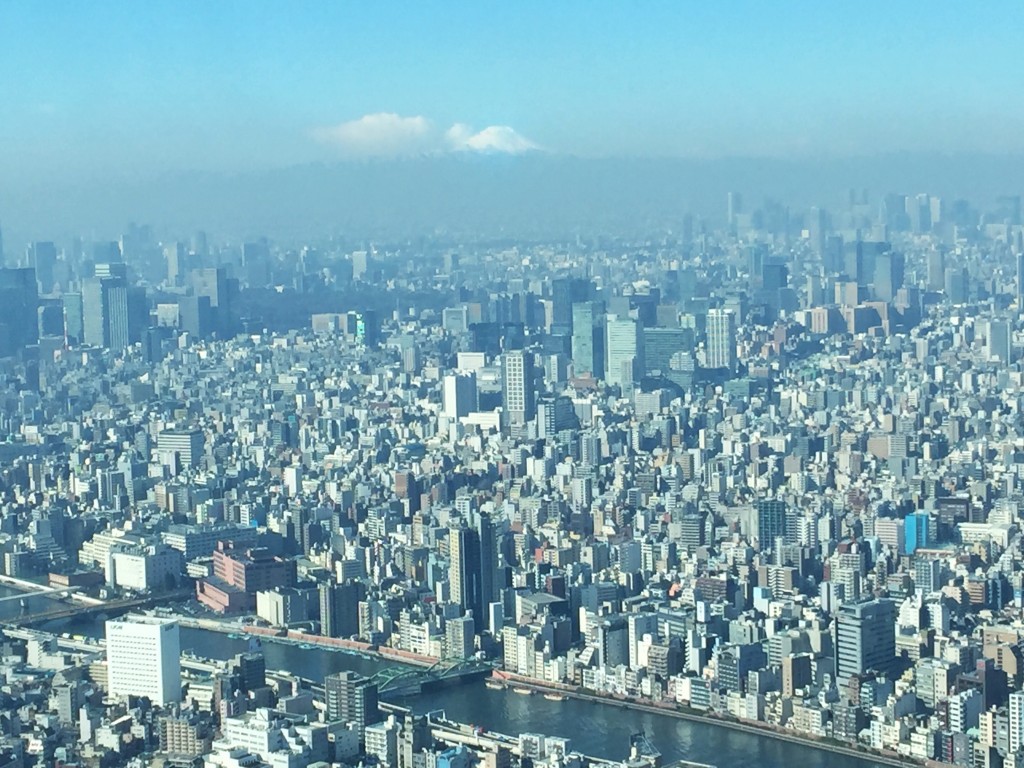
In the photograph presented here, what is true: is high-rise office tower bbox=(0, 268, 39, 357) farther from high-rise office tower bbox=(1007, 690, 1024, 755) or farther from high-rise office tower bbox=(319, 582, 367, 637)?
high-rise office tower bbox=(1007, 690, 1024, 755)

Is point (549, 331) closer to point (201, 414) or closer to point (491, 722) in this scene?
point (201, 414)

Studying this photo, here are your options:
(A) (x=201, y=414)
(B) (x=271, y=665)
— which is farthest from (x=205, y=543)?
(A) (x=201, y=414)

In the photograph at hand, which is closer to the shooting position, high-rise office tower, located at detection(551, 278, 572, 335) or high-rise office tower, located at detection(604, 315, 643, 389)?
→ high-rise office tower, located at detection(604, 315, 643, 389)

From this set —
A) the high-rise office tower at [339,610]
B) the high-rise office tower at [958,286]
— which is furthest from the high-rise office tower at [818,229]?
the high-rise office tower at [339,610]

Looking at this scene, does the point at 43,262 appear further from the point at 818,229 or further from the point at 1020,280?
the point at 1020,280

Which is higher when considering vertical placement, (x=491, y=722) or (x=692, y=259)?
(x=692, y=259)

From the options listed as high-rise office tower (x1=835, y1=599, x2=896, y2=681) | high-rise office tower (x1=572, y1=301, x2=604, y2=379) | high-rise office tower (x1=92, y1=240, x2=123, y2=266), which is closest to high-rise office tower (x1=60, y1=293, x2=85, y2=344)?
high-rise office tower (x1=92, y1=240, x2=123, y2=266)

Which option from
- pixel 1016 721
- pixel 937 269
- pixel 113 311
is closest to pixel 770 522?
pixel 1016 721

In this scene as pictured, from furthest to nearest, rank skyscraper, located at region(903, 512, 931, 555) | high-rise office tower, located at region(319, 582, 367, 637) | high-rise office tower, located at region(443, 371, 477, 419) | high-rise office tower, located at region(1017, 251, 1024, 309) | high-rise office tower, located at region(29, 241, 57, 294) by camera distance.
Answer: high-rise office tower, located at region(1017, 251, 1024, 309) → high-rise office tower, located at region(29, 241, 57, 294) → high-rise office tower, located at region(443, 371, 477, 419) → skyscraper, located at region(903, 512, 931, 555) → high-rise office tower, located at region(319, 582, 367, 637)
